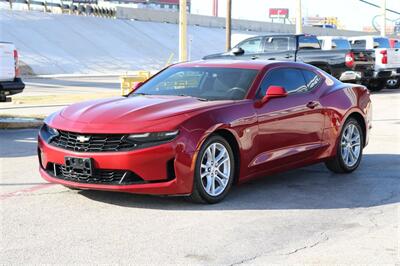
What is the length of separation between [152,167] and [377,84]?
750 inches

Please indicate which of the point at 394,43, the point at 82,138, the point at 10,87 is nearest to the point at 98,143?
the point at 82,138

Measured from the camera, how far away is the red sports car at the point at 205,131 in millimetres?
5816

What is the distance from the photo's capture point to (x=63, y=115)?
643cm

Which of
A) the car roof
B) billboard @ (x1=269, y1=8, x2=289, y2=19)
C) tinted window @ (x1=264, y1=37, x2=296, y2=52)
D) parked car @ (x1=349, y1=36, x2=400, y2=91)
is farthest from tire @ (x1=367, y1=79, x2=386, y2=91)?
billboard @ (x1=269, y1=8, x2=289, y2=19)

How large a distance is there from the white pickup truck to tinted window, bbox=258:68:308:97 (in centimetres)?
658

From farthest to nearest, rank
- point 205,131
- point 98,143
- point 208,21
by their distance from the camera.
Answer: point 208,21, point 205,131, point 98,143

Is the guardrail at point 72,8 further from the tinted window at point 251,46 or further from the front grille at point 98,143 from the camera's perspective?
the front grille at point 98,143

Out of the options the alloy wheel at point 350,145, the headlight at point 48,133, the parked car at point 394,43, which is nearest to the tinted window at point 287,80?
the alloy wheel at point 350,145

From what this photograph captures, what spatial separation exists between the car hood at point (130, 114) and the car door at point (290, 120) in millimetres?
625

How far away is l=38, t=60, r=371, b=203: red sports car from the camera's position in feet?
19.1

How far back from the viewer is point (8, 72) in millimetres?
12180

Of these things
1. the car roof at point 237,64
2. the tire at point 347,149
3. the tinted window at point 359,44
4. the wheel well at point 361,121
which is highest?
the tinted window at point 359,44

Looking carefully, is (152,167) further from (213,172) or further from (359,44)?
(359,44)

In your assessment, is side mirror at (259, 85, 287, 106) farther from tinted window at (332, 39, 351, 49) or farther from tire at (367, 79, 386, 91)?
tinted window at (332, 39, 351, 49)
